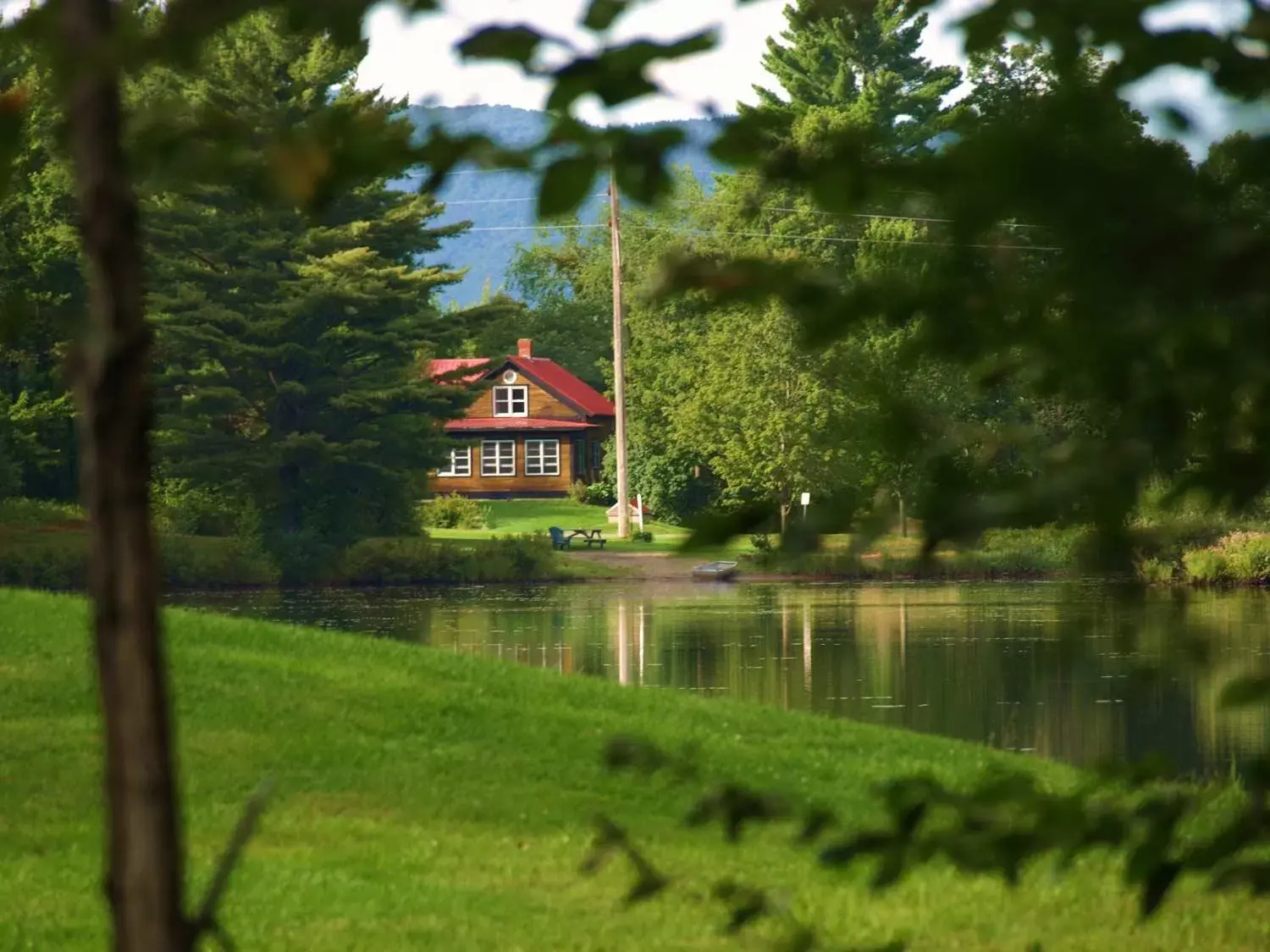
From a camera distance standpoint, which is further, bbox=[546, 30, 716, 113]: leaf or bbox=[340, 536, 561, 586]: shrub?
bbox=[340, 536, 561, 586]: shrub

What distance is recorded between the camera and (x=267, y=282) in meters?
44.0

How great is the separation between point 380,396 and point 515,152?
4246 cm

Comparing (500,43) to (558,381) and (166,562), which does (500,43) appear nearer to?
(166,562)

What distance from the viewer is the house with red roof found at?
233 feet

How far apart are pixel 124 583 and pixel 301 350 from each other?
1683 inches

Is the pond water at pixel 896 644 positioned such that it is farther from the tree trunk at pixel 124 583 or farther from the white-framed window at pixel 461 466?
the white-framed window at pixel 461 466

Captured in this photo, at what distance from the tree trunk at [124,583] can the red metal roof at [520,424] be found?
68286 mm

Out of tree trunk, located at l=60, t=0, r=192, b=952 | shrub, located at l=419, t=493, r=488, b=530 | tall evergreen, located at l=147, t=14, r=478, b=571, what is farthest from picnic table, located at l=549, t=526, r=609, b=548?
tree trunk, located at l=60, t=0, r=192, b=952

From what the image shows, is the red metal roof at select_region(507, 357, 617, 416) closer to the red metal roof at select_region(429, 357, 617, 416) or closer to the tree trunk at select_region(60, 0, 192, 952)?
the red metal roof at select_region(429, 357, 617, 416)

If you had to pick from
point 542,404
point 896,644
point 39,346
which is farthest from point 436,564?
point 542,404

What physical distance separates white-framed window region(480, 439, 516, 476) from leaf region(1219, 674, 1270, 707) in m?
69.6

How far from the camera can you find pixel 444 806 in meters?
10.6

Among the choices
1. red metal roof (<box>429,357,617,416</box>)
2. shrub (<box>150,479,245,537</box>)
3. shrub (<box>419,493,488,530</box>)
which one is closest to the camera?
shrub (<box>150,479,245,537</box>)

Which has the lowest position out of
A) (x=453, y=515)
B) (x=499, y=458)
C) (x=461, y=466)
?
(x=453, y=515)
